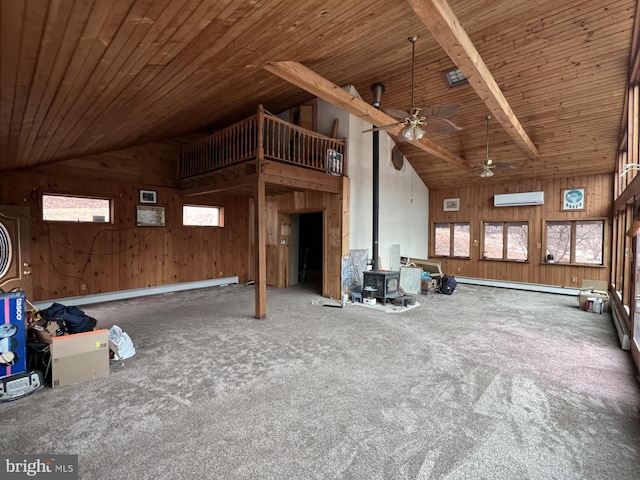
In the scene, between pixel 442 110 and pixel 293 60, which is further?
pixel 442 110

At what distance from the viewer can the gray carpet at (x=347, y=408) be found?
1.85m

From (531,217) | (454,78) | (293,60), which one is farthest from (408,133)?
(531,217)

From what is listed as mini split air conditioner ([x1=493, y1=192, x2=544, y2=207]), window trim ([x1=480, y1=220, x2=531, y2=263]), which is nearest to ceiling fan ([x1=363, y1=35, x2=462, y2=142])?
mini split air conditioner ([x1=493, y1=192, x2=544, y2=207])

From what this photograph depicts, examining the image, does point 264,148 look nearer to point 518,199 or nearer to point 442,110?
point 442,110

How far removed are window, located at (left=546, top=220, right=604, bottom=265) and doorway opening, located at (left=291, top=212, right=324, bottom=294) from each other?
5.94m

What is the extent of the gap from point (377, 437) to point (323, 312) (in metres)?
3.37

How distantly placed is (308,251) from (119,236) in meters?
5.12

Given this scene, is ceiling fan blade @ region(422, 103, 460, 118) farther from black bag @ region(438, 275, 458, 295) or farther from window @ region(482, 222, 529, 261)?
window @ region(482, 222, 529, 261)

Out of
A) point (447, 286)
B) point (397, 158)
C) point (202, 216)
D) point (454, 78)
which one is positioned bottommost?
point (447, 286)

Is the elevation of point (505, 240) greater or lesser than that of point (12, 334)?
greater

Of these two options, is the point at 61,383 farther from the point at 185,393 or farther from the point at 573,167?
the point at 573,167

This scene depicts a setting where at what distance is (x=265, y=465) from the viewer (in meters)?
1.83

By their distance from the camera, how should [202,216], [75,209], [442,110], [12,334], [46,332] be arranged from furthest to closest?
[202,216] → [75,209] → [442,110] → [46,332] → [12,334]

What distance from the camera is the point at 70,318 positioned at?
3.09 metres
